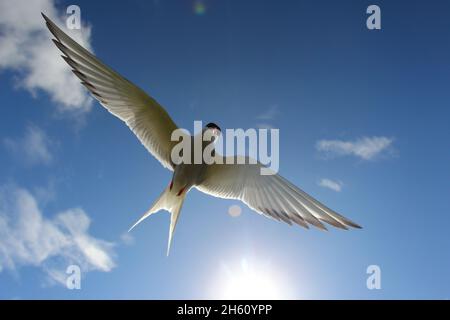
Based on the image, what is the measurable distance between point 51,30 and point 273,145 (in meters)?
2.78

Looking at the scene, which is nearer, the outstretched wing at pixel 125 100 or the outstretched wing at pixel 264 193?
the outstretched wing at pixel 125 100

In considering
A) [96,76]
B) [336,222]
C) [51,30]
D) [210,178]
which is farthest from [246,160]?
[51,30]

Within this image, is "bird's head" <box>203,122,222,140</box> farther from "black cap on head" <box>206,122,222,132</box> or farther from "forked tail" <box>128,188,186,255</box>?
"forked tail" <box>128,188,186,255</box>

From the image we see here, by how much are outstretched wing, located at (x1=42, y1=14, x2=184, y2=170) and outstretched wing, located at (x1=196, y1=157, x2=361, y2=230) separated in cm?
70

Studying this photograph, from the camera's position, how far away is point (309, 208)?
5504 mm

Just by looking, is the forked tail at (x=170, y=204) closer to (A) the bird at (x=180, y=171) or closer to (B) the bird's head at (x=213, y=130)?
(A) the bird at (x=180, y=171)

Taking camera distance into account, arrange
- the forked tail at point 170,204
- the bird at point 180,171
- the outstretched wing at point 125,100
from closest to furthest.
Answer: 1. the outstretched wing at point 125,100
2. the bird at point 180,171
3. the forked tail at point 170,204

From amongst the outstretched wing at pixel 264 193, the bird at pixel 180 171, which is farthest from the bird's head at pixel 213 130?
the outstretched wing at pixel 264 193

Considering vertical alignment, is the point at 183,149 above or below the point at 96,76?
below

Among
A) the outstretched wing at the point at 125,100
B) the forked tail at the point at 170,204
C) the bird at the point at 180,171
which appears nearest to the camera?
the outstretched wing at the point at 125,100

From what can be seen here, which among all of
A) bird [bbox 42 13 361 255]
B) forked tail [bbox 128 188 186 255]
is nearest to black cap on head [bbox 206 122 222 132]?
bird [bbox 42 13 361 255]

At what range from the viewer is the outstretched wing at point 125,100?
5.20 m
